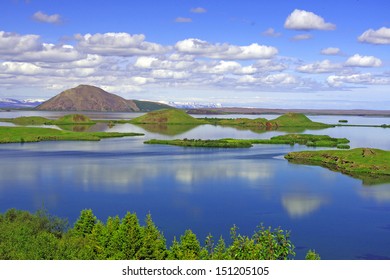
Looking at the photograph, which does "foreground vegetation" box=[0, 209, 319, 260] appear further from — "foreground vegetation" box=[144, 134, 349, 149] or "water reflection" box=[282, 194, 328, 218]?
"foreground vegetation" box=[144, 134, 349, 149]

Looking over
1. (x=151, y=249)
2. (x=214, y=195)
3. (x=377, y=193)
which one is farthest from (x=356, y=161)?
(x=151, y=249)

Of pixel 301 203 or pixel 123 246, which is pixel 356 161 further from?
pixel 123 246

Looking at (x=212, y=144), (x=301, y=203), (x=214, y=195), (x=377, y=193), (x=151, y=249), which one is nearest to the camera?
(x=151, y=249)

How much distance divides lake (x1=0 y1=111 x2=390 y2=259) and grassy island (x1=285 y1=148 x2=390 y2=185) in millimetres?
4723

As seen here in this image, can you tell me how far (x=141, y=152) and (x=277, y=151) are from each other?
144 feet

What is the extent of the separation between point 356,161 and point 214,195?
171 ft

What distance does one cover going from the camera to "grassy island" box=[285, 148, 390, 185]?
105 meters

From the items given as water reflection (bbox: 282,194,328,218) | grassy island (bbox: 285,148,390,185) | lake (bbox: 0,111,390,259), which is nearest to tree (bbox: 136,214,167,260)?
lake (bbox: 0,111,390,259)

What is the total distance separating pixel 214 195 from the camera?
80.9 meters

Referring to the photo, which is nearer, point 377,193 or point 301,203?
point 301,203

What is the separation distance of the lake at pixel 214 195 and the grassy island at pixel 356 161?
472 centimetres

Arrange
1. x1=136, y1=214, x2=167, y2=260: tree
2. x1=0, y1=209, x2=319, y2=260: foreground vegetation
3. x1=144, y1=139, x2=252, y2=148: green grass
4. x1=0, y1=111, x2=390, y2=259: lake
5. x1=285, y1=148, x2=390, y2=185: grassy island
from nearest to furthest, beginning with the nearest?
x1=0, y1=209, x2=319, y2=260: foreground vegetation
x1=136, y1=214, x2=167, y2=260: tree
x1=0, y1=111, x2=390, y2=259: lake
x1=285, y1=148, x2=390, y2=185: grassy island
x1=144, y1=139, x2=252, y2=148: green grass

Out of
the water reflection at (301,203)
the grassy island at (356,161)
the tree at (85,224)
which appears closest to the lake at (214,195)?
the water reflection at (301,203)

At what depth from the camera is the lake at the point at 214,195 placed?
59938 millimetres
